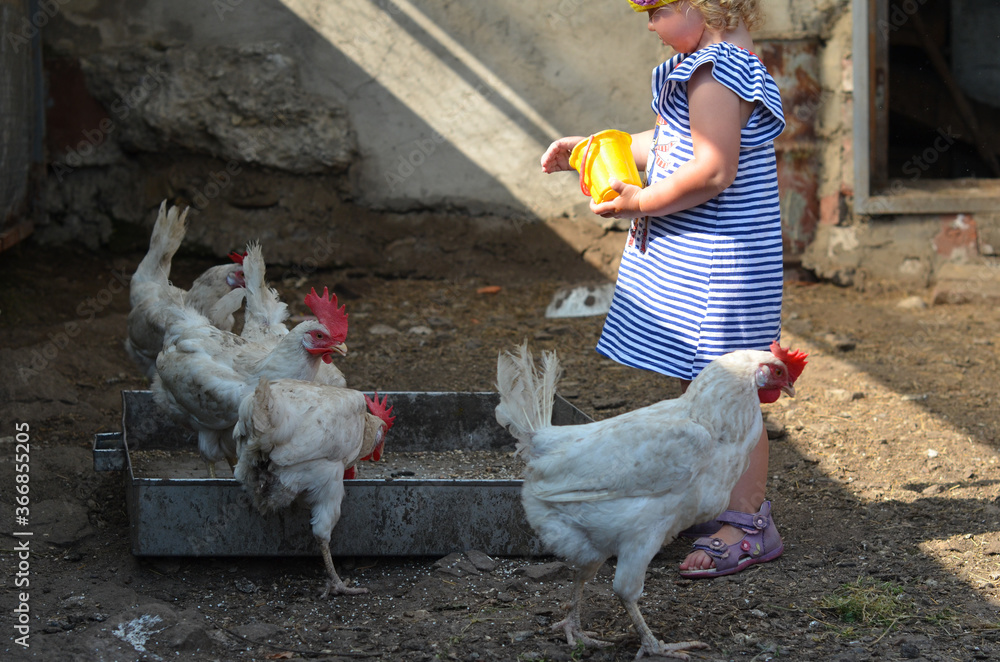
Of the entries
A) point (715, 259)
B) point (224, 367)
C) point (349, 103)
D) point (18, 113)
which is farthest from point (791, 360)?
point (18, 113)

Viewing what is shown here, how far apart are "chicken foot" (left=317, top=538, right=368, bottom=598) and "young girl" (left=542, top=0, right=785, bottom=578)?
1067mm

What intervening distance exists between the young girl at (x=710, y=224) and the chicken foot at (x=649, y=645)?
51 cm

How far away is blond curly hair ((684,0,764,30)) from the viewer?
8.75ft

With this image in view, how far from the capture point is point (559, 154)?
3207 mm

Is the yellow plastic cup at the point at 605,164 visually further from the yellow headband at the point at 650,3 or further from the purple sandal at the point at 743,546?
the purple sandal at the point at 743,546

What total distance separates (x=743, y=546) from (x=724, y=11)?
1676 mm

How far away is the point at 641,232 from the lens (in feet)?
9.68

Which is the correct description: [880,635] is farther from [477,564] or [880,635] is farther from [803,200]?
[803,200]

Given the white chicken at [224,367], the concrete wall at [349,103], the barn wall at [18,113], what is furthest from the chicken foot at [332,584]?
the concrete wall at [349,103]

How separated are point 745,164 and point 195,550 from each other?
6.92 ft

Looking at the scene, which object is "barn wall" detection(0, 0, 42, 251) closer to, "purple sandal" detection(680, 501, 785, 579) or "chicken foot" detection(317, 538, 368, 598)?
"chicken foot" detection(317, 538, 368, 598)

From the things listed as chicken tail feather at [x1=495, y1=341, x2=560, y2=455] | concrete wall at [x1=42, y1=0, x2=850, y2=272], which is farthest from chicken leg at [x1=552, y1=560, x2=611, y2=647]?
concrete wall at [x1=42, y1=0, x2=850, y2=272]

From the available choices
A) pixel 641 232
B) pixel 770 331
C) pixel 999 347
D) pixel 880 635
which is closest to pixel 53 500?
pixel 641 232

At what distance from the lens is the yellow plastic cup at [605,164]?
289 cm
